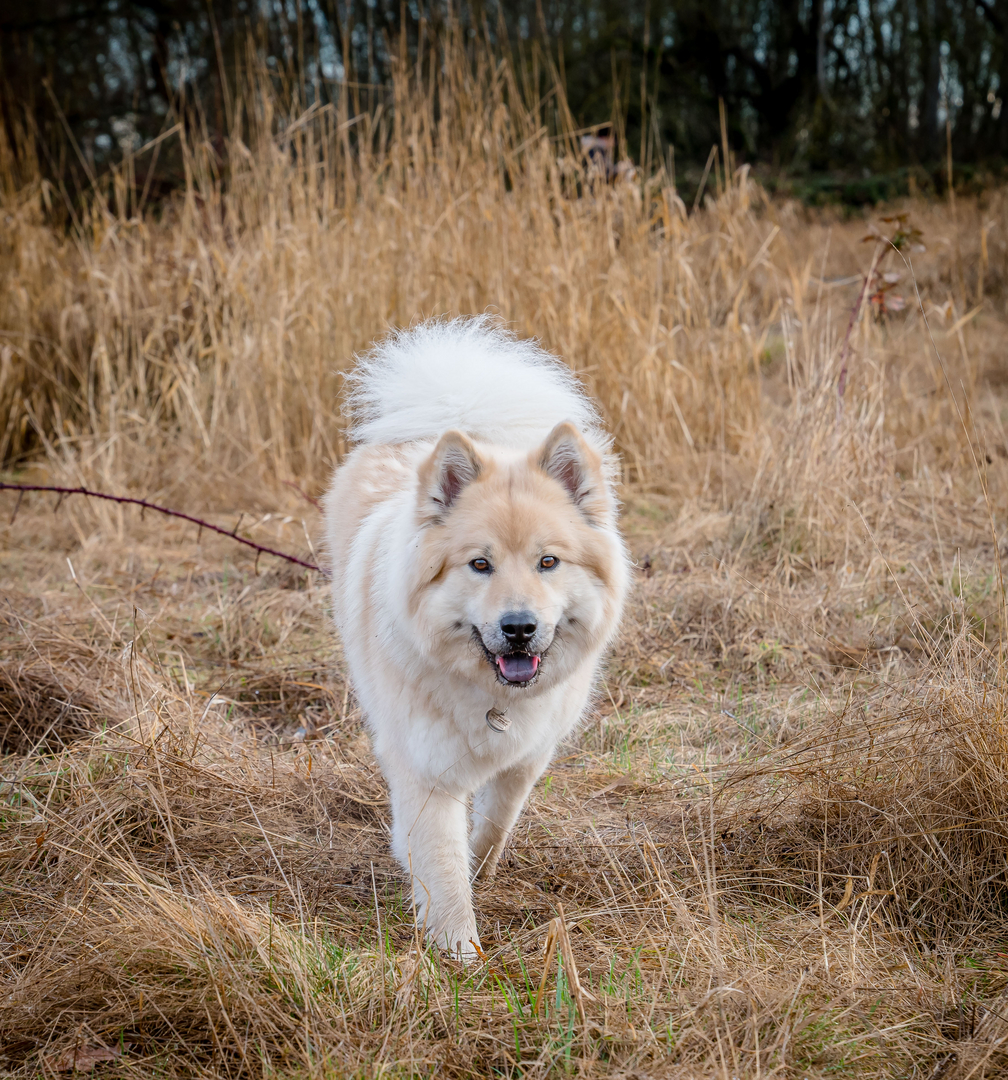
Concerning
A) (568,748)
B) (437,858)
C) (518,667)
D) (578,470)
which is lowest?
(568,748)

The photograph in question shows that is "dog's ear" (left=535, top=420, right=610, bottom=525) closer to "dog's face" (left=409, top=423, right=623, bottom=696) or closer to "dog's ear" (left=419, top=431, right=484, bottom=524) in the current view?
"dog's face" (left=409, top=423, right=623, bottom=696)

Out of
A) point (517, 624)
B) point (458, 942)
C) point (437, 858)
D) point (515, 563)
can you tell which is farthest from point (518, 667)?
point (458, 942)

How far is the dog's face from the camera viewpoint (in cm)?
211

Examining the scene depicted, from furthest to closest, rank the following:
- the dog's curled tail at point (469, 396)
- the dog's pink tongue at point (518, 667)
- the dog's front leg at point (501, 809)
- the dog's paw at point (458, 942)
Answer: the dog's curled tail at point (469, 396), the dog's front leg at point (501, 809), the dog's pink tongue at point (518, 667), the dog's paw at point (458, 942)

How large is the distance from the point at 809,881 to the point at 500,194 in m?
4.60

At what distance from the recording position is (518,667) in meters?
2.11

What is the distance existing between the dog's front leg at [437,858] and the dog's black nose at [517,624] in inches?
17.5

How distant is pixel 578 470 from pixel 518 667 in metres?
0.56

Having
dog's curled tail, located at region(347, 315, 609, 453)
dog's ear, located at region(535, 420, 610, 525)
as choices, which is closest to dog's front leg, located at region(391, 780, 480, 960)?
dog's ear, located at region(535, 420, 610, 525)

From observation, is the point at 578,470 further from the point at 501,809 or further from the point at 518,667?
the point at 501,809

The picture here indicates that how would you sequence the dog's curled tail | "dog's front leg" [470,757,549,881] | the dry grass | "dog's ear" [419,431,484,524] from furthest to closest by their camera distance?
the dog's curled tail < "dog's front leg" [470,757,549,881] < "dog's ear" [419,431,484,524] < the dry grass

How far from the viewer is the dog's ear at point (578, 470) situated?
2.29 metres

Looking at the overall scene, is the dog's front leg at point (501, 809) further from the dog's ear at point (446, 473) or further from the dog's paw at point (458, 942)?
the dog's ear at point (446, 473)

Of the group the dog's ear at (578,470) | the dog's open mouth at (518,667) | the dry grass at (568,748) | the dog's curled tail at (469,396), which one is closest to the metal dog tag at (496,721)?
the dog's open mouth at (518,667)
